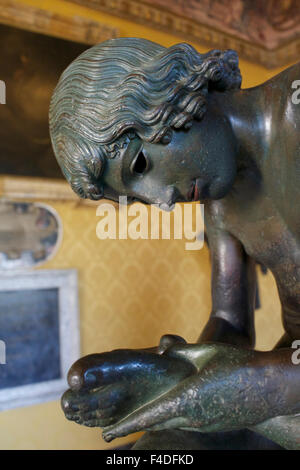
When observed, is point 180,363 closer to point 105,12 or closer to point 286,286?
point 286,286

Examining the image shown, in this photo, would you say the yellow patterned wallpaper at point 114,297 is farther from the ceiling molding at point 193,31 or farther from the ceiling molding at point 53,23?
the ceiling molding at point 193,31

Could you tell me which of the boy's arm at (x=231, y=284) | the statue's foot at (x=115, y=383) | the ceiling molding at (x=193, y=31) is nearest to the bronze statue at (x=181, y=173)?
the statue's foot at (x=115, y=383)

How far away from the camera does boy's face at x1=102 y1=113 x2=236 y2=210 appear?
0.89 metres

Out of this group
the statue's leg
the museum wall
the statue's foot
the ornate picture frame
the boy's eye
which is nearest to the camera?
the statue's foot

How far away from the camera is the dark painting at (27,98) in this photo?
3059 millimetres

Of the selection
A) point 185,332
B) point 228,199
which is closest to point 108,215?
point 185,332

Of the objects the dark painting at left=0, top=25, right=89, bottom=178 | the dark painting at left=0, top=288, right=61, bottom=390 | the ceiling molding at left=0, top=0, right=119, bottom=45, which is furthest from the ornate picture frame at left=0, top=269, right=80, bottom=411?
the ceiling molding at left=0, top=0, right=119, bottom=45

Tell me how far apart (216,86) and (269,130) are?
0.59 feet

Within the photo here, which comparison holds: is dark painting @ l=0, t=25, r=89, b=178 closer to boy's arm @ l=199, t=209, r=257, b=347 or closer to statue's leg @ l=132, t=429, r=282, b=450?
boy's arm @ l=199, t=209, r=257, b=347

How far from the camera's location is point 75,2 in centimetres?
338

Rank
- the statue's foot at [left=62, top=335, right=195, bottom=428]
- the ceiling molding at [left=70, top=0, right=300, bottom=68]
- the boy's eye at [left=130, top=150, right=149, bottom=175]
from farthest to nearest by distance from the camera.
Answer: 1. the ceiling molding at [left=70, top=0, right=300, bottom=68]
2. the boy's eye at [left=130, top=150, right=149, bottom=175]
3. the statue's foot at [left=62, top=335, right=195, bottom=428]

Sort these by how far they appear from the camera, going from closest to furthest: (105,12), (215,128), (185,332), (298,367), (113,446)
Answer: (298,367) → (215,128) → (113,446) → (105,12) → (185,332)

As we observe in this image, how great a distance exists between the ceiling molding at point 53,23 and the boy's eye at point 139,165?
111 inches

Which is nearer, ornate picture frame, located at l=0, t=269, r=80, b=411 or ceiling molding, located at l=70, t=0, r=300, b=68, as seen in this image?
ornate picture frame, located at l=0, t=269, r=80, b=411
